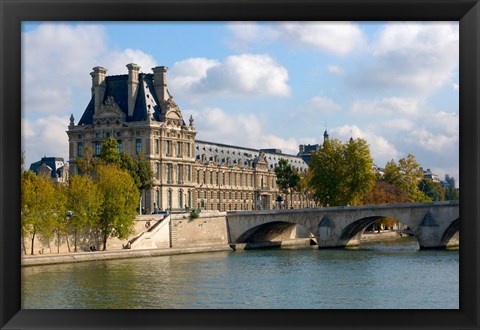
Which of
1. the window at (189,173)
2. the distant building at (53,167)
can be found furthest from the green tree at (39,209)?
the distant building at (53,167)

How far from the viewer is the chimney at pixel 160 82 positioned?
52.3 m

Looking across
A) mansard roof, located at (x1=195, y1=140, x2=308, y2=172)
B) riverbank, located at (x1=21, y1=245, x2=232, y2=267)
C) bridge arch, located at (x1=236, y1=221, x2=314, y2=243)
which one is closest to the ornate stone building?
mansard roof, located at (x1=195, y1=140, x2=308, y2=172)

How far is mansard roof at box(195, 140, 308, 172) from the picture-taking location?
61875 mm

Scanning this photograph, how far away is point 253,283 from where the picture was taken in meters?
22.8

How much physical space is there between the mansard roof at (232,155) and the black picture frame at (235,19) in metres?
55.1

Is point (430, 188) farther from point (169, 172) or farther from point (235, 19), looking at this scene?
point (235, 19)

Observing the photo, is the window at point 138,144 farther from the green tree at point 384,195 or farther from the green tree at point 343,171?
the green tree at point 384,195

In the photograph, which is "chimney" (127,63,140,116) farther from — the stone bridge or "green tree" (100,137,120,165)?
the stone bridge

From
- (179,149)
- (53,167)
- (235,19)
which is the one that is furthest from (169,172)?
(235,19)

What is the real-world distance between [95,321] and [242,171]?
6141 cm

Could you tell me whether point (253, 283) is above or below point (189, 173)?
below

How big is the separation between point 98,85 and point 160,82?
4183mm
